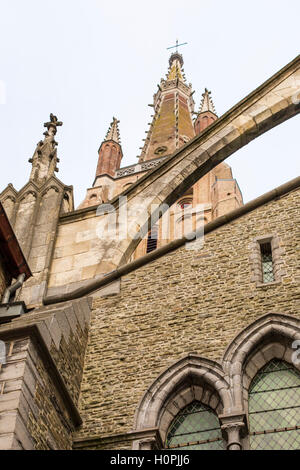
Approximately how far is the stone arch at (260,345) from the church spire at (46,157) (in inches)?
201

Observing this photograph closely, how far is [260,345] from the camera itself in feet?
32.1

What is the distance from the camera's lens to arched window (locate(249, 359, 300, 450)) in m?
8.98

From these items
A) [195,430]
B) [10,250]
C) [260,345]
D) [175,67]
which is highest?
[175,67]

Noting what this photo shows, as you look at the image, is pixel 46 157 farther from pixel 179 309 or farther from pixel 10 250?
pixel 179 309

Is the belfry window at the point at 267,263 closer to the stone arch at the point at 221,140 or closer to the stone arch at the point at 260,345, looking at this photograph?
the stone arch at the point at 260,345

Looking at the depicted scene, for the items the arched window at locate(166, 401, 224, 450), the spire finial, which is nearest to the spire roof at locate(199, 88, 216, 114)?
the spire finial

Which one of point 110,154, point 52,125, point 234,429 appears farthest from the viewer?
point 110,154

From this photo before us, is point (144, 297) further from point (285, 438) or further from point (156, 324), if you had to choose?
point (285, 438)

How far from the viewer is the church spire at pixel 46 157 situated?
45.1ft

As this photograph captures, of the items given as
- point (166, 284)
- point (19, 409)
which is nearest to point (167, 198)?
point (166, 284)

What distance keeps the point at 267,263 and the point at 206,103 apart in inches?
1278

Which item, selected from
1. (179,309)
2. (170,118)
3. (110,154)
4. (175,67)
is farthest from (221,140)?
(175,67)

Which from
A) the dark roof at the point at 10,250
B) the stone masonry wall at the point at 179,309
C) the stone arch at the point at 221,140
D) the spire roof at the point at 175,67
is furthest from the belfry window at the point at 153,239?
the dark roof at the point at 10,250

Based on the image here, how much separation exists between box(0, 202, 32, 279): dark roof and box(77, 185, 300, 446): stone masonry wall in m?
1.20
